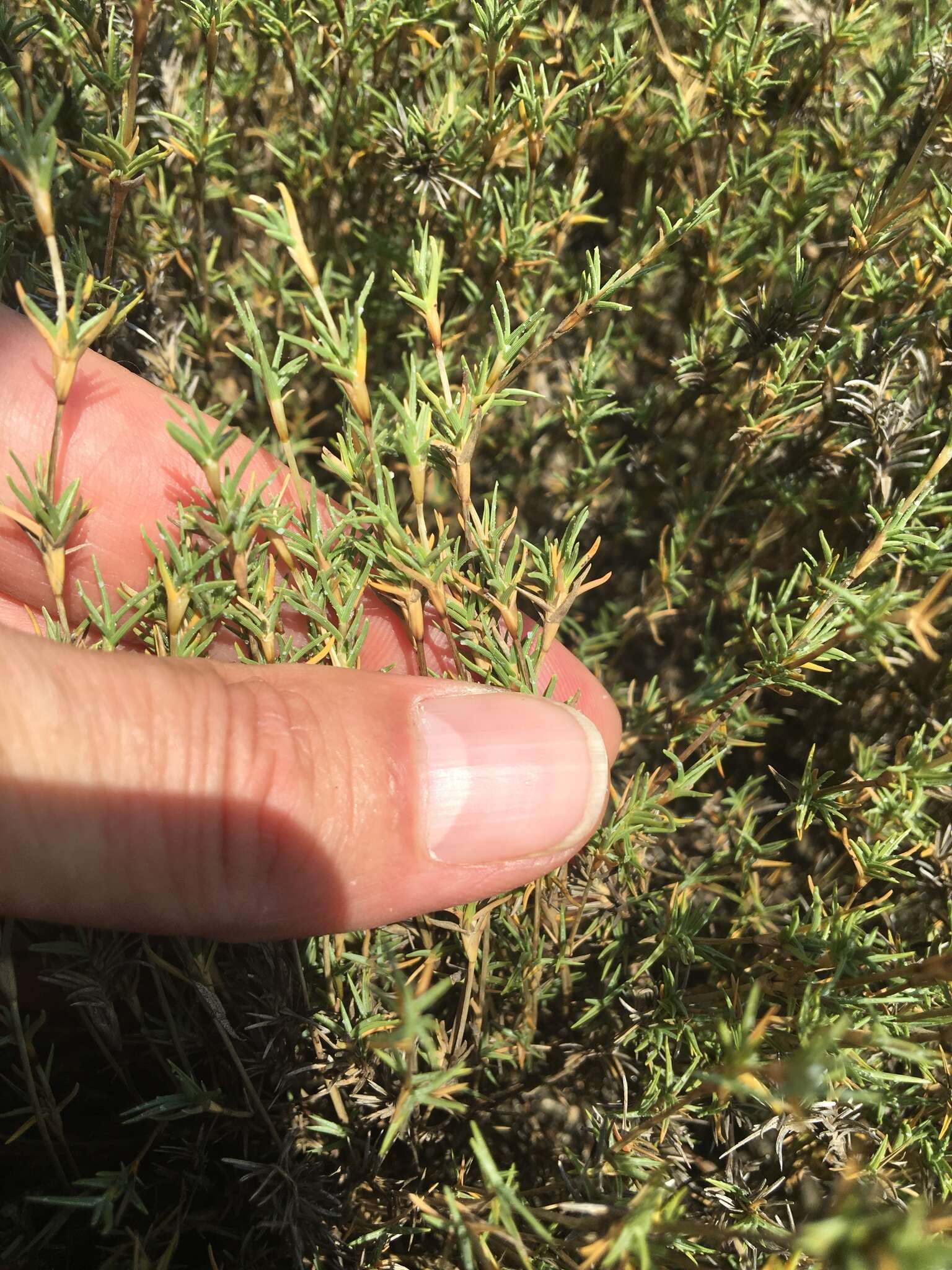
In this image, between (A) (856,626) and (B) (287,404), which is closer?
(A) (856,626)

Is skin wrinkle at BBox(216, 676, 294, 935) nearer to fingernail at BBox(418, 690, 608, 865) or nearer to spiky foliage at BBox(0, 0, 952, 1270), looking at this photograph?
spiky foliage at BBox(0, 0, 952, 1270)

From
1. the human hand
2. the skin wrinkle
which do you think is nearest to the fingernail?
the human hand

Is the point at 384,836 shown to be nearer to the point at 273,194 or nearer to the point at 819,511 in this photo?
the point at 819,511

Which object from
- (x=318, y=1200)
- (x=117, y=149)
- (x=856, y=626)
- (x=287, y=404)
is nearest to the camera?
(x=856, y=626)

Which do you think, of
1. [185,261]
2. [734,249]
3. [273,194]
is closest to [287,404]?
[185,261]

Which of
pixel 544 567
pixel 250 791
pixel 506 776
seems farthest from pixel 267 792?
pixel 544 567

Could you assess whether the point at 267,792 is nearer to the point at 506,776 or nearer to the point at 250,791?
the point at 250,791

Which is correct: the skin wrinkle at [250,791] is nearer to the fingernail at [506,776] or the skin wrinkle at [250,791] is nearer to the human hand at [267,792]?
the human hand at [267,792]
